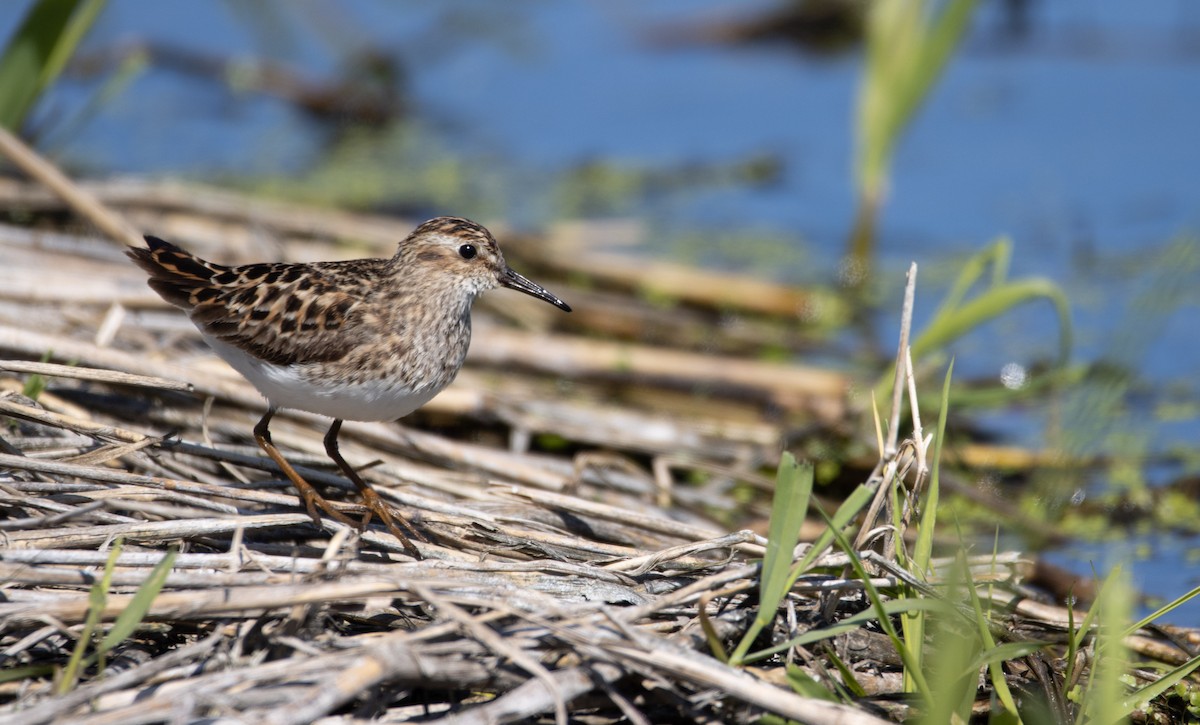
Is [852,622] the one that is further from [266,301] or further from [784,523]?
[266,301]

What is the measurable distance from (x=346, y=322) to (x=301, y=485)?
615 mm

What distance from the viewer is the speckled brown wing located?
4.82 m

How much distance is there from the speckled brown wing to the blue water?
16.2ft

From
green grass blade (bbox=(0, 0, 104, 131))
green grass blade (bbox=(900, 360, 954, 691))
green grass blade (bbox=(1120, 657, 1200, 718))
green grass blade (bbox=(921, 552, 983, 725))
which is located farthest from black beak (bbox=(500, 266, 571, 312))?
green grass blade (bbox=(0, 0, 104, 131))

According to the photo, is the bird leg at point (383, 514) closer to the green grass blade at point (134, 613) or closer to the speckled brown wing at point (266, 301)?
the speckled brown wing at point (266, 301)

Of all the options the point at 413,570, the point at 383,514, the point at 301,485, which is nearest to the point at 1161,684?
the point at 413,570

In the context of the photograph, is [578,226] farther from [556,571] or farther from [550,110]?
[556,571]

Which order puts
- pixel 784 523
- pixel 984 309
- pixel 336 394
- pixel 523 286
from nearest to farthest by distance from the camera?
pixel 784 523
pixel 336 394
pixel 523 286
pixel 984 309

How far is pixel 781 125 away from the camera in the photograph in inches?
470

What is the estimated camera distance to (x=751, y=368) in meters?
7.84

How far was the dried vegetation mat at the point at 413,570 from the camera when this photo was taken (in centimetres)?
366

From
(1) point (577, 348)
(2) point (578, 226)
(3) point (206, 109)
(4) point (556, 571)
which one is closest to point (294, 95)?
(3) point (206, 109)

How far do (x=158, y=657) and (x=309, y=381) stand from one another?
117 centimetres

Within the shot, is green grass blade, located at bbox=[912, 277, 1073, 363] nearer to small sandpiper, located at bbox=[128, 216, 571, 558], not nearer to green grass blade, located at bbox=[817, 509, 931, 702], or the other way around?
small sandpiper, located at bbox=[128, 216, 571, 558]
